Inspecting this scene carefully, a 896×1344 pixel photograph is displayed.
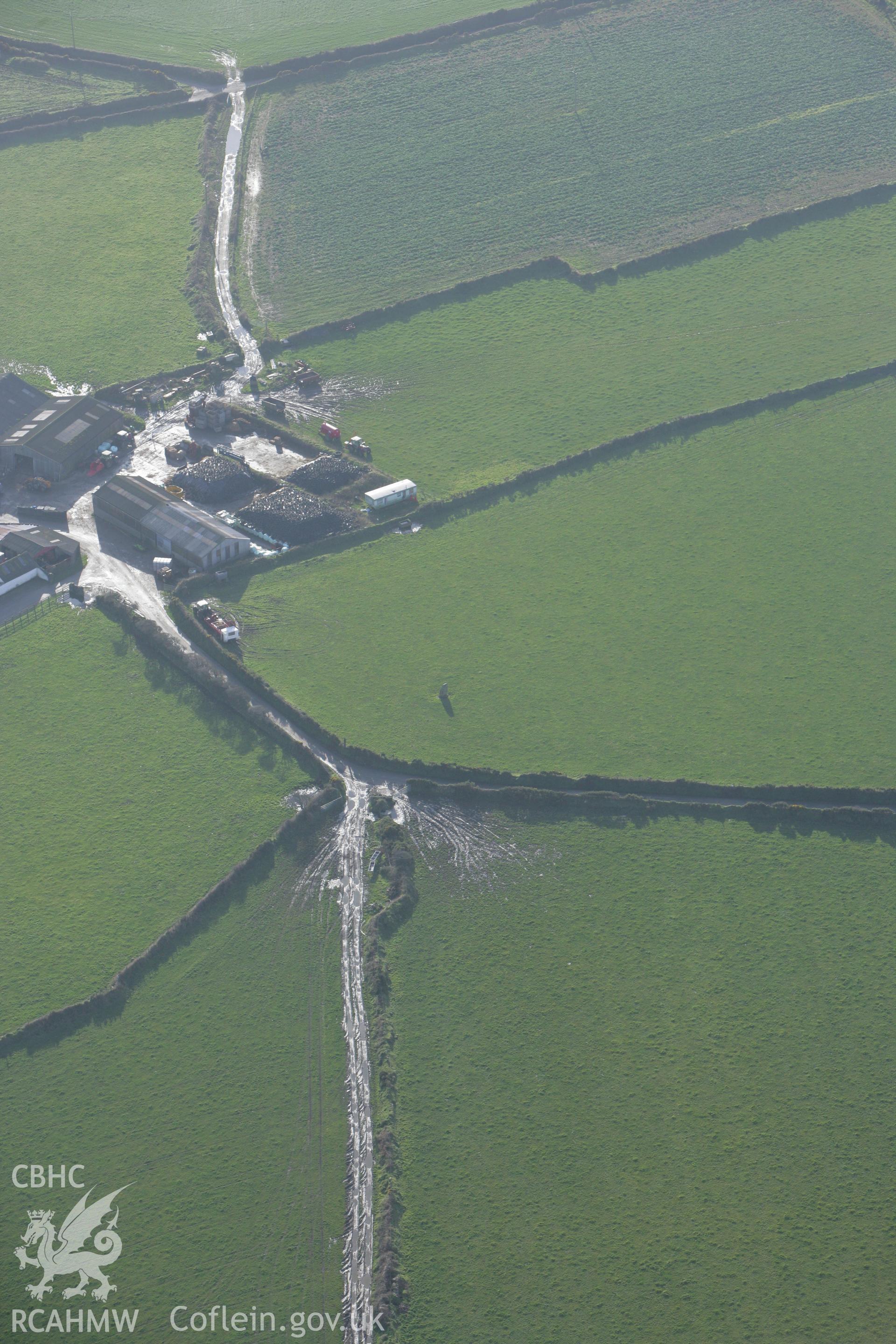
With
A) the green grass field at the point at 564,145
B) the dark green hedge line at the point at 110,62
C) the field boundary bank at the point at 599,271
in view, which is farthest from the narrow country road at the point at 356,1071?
the dark green hedge line at the point at 110,62

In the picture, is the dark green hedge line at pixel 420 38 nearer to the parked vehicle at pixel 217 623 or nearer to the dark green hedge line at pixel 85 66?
the dark green hedge line at pixel 85 66

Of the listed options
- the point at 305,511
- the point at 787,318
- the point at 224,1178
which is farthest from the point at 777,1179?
the point at 787,318

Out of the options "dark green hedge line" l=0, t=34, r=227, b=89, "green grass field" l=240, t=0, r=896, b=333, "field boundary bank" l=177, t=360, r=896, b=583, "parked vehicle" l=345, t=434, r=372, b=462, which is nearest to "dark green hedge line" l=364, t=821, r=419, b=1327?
"field boundary bank" l=177, t=360, r=896, b=583

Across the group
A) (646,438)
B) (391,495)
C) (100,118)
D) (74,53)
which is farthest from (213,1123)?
(74,53)

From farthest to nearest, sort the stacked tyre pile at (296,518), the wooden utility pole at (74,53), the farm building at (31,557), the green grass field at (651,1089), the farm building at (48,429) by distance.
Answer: the wooden utility pole at (74,53), the farm building at (48,429), the stacked tyre pile at (296,518), the farm building at (31,557), the green grass field at (651,1089)

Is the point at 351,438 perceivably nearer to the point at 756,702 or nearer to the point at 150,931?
the point at 756,702

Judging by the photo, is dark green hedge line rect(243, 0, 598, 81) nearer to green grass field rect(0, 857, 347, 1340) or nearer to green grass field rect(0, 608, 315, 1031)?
green grass field rect(0, 608, 315, 1031)

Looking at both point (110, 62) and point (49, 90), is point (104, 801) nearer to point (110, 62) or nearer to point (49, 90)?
point (49, 90)
